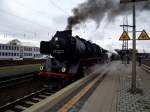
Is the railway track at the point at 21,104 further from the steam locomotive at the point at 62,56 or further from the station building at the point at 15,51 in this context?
the station building at the point at 15,51

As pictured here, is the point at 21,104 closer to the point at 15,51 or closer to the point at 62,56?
the point at 62,56

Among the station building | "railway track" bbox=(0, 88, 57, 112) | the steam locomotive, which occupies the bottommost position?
"railway track" bbox=(0, 88, 57, 112)

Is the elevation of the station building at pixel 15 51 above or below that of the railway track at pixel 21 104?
above

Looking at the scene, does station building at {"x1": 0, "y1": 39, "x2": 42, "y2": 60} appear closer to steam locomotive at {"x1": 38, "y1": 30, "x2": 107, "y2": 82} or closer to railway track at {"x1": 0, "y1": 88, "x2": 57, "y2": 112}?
steam locomotive at {"x1": 38, "y1": 30, "x2": 107, "y2": 82}

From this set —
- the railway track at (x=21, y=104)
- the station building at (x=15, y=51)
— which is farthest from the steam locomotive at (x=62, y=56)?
the station building at (x=15, y=51)

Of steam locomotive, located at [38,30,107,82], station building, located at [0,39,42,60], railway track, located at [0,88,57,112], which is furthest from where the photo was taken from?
station building, located at [0,39,42,60]

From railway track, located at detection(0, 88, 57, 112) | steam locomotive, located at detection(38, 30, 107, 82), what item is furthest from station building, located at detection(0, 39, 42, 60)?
railway track, located at detection(0, 88, 57, 112)

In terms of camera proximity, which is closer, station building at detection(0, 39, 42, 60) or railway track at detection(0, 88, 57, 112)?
railway track at detection(0, 88, 57, 112)

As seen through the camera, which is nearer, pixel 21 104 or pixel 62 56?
pixel 21 104

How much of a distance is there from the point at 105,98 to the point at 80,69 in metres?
5.77

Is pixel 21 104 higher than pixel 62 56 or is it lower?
lower

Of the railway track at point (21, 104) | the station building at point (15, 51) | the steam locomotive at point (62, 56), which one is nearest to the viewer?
the railway track at point (21, 104)

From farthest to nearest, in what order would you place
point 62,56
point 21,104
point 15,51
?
point 15,51
point 62,56
point 21,104

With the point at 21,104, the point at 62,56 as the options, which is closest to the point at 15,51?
the point at 62,56
